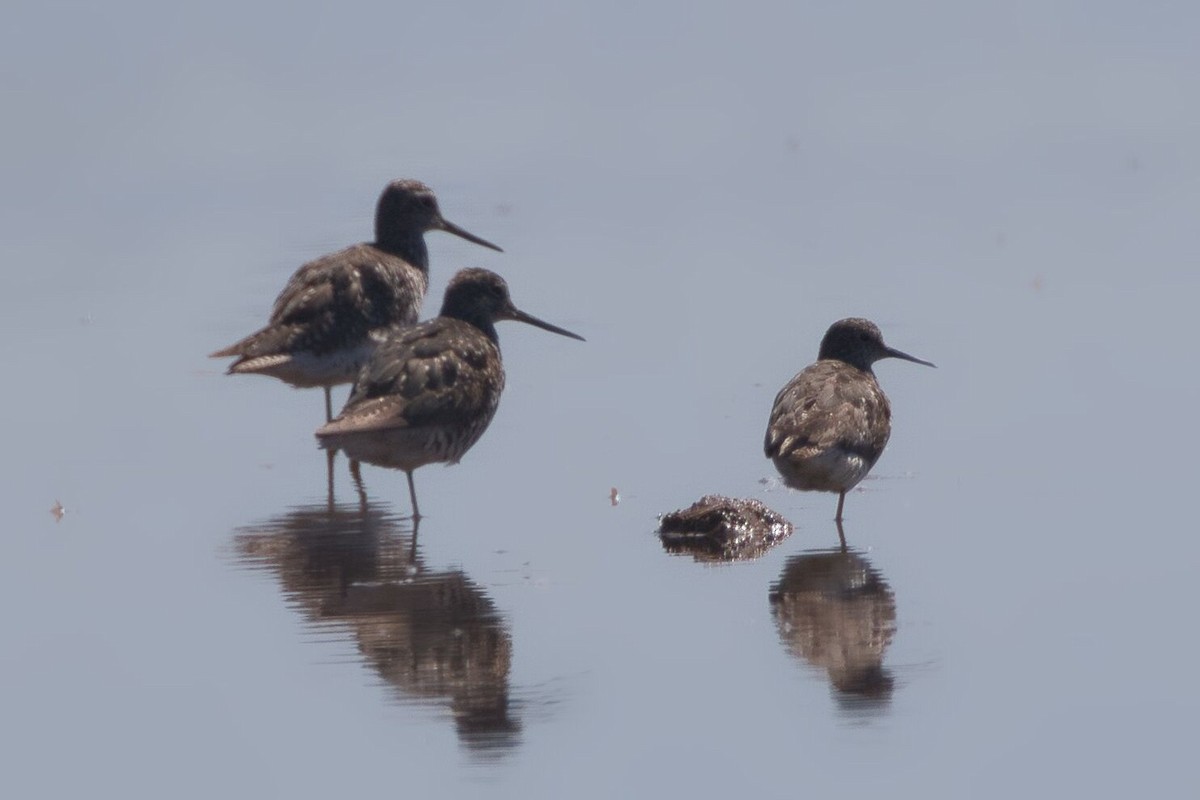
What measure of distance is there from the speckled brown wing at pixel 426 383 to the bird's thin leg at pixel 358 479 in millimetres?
944

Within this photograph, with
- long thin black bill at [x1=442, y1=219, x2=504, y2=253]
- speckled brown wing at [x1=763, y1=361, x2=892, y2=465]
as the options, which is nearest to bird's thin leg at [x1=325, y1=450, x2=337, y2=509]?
speckled brown wing at [x1=763, y1=361, x2=892, y2=465]

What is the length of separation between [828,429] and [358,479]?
3.32 metres

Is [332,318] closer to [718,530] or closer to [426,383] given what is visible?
[426,383]

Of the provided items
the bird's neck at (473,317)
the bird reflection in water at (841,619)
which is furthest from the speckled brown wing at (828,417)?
the bird's neck at (473,317)

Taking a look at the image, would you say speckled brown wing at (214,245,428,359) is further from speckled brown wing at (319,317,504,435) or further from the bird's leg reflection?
the bird's leg reflection

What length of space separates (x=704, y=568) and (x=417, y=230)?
19.9 feet

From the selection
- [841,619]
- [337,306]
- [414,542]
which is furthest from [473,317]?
[841,619]

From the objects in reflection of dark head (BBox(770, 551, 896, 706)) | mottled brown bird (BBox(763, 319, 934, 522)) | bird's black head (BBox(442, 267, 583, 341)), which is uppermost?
bird's black head (BBox(442, 267, 583, 341))

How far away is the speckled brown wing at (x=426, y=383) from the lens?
1238cm

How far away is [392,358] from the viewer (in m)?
12.9

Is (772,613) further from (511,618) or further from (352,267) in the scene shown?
(352,267)

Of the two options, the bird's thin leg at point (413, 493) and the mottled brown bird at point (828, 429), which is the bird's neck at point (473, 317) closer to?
the bird's thin leg at point (413, 493)

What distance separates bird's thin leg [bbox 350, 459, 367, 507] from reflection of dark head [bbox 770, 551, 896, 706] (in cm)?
305

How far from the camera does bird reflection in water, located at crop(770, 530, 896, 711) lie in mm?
9609
